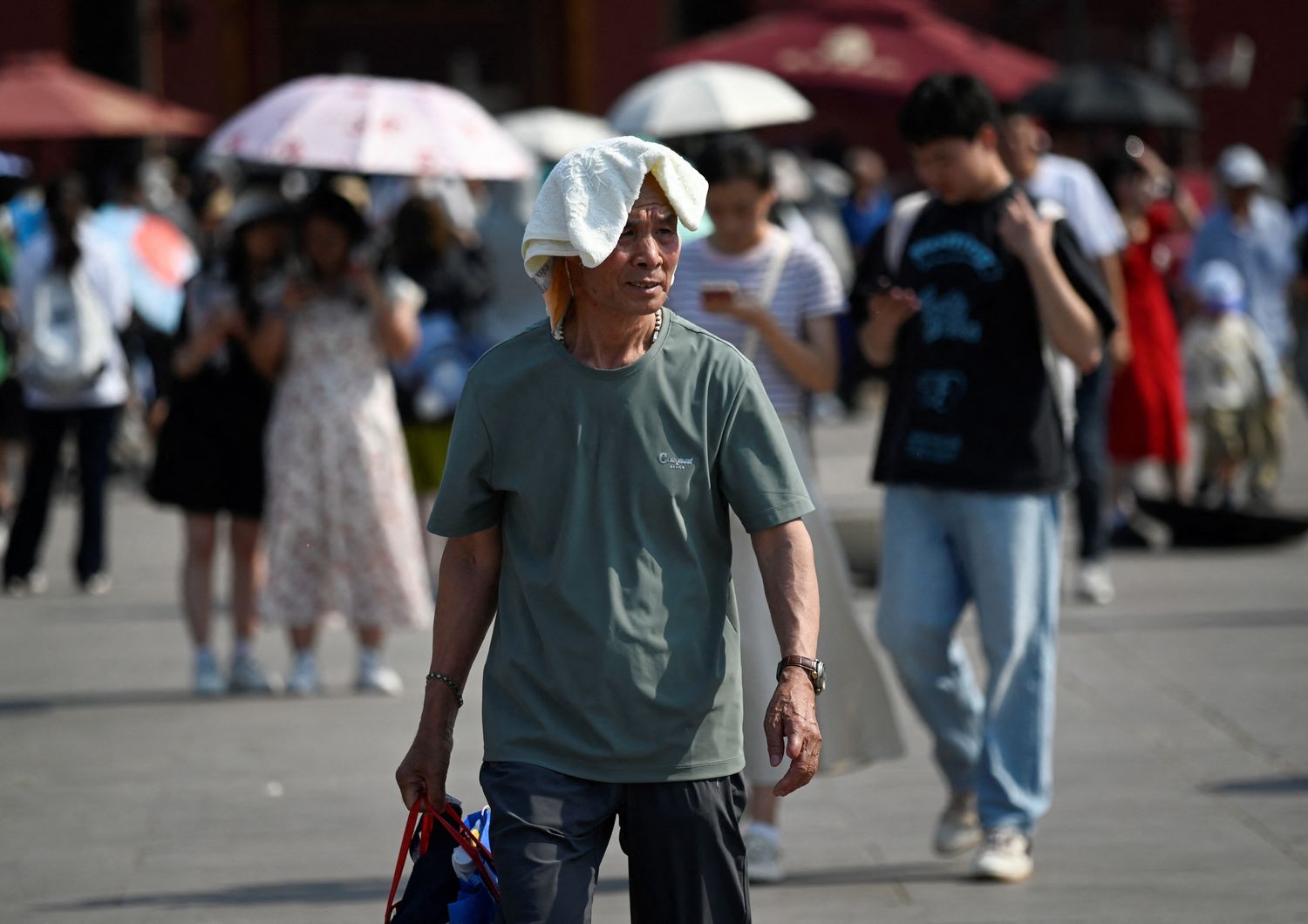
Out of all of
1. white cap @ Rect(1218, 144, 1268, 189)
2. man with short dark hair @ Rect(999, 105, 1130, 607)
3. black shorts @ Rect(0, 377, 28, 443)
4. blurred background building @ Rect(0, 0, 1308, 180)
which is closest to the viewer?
man with short dark hair @ Rect(999, 105, 1130, 607)

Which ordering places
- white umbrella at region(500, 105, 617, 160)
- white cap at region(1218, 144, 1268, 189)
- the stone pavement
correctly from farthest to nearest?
white umbrella at region(500, 105, 617, 160)
white cap at region(1218, 144, 1268, 189)
the stone pavement

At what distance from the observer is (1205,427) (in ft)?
40.4

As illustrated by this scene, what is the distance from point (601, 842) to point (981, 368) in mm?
2349

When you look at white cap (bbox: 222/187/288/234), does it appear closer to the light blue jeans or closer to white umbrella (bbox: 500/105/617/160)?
the light blue jeans

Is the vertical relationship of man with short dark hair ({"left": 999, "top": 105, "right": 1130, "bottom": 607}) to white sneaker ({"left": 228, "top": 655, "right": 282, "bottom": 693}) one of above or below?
above

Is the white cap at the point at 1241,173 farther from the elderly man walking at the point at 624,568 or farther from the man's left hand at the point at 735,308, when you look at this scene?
the elderly man walking at the point at 624,568

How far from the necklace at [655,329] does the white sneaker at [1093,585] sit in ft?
20.8

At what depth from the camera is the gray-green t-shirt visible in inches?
142

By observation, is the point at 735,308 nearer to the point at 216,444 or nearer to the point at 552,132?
the point at 216,444

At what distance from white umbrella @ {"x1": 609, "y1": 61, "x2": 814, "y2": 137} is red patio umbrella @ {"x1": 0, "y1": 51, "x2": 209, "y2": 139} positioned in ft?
29.4

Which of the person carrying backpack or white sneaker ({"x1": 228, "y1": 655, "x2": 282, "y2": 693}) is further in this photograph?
the person carrying backpack

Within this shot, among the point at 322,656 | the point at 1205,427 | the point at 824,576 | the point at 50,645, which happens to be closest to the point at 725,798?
the point at 824,576

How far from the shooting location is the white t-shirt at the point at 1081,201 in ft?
30.5

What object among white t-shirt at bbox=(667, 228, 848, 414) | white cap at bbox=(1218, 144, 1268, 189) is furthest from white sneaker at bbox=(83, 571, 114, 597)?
white cap at bbox=(1218, 144, 1268, 189)
